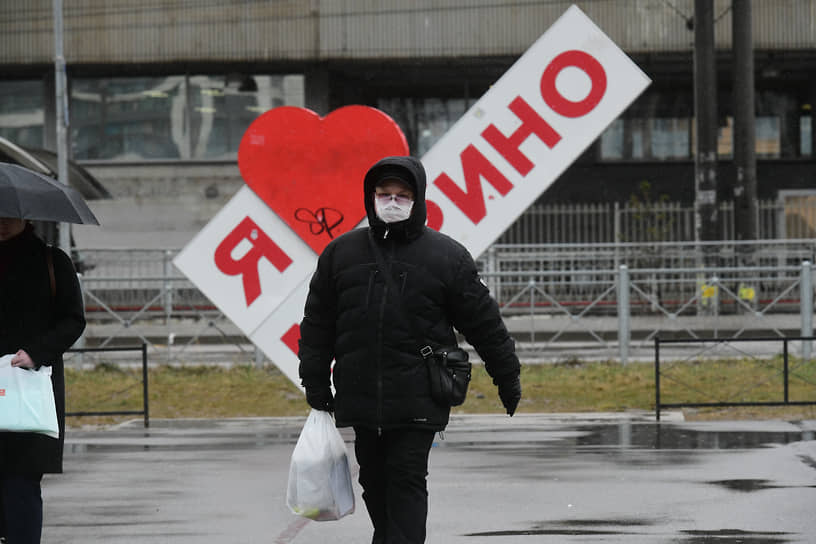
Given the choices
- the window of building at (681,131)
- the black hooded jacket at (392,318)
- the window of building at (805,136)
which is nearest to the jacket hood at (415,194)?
the black hooded jacket at (392,318)

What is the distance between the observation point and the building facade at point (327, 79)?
94.5 ft

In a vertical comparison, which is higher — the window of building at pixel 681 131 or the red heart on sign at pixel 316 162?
the window of building at pixel 681 131

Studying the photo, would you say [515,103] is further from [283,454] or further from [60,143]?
[60,143]

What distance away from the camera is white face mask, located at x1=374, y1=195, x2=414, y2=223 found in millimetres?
5367

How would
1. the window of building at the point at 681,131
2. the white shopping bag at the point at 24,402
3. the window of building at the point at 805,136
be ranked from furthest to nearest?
the window of building at the point at 805,136
the window of building at the point at 681,131
the white shopping bag at the point at 24,402

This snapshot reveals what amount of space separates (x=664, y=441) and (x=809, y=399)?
3.15 m

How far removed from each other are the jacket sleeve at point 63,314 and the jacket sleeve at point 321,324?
3.33 feet

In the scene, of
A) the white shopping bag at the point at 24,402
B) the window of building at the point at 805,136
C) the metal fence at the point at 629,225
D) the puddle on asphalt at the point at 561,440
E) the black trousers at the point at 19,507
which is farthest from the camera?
the window of building at the point at 805,136

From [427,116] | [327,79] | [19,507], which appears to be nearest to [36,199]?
[19,507]

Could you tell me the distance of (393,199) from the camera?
17.6 ft

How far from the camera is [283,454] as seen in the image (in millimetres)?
10094

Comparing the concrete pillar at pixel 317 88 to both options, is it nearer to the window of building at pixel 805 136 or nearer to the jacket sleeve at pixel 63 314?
the window of building at pixel 805 136

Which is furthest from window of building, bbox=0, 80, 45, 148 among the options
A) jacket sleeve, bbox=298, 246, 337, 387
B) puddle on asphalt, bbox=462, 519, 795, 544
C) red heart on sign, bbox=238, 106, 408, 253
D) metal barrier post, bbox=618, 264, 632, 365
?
jacket sleeve, bbox=298, 246, 337, 387

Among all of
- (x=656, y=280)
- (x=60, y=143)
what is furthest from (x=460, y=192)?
(x=60, y=143)
